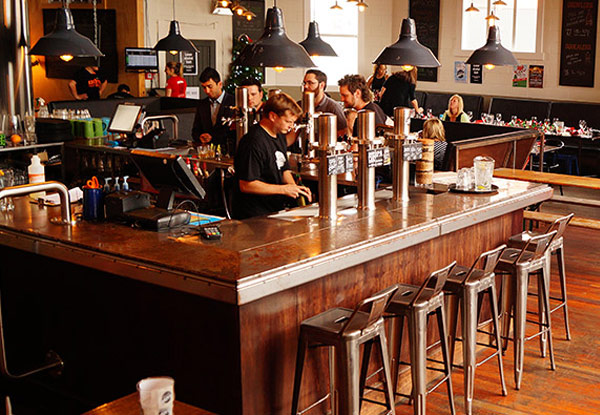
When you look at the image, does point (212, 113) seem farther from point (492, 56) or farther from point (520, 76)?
point (520, 76)

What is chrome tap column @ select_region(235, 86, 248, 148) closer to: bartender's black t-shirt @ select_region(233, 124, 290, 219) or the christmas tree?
bartender's black t-shirt @ select_region(233, 124, 290, 219)

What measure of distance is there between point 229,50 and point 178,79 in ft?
6.57

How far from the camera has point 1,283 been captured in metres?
4.49

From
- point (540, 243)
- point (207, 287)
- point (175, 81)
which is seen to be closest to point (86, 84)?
point (175, 81)

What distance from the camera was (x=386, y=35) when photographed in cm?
1466

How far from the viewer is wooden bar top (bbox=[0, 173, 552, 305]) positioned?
10.8ft

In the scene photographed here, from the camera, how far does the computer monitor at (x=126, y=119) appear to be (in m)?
7.14

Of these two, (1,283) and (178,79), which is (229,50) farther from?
(1,283)

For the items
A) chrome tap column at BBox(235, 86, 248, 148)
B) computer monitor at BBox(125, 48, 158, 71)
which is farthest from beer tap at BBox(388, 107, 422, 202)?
computer monitor at BBox(125, 48, 158, 71)

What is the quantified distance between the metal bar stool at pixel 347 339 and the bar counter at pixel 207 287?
0.11 meters

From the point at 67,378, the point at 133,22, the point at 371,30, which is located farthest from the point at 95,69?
the point at 67,378

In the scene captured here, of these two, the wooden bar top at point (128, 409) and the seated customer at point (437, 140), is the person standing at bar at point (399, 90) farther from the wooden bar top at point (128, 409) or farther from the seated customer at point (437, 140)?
the wooden bar top at point (128, 409)

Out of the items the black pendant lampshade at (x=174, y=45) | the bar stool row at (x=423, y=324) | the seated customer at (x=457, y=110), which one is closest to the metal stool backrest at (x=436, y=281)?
the bar stool row at (x=423, y=324)

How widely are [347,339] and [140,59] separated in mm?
9859
